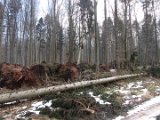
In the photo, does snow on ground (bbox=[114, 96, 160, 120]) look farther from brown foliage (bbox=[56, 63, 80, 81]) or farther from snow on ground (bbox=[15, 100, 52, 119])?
brown foliage (bbox=[56, 63, 80, 81])

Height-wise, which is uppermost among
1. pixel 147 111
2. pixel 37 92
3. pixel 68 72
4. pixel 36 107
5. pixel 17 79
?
pixel 68 72

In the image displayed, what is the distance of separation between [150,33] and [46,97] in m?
38.1

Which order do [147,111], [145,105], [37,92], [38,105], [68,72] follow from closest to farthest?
→ [38,105]
[147,111]
[37,92]
[145,105]
[68,72]

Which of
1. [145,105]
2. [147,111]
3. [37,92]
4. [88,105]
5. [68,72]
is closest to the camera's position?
[88,105]

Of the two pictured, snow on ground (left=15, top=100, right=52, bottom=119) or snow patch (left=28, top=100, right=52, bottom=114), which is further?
snow patch (left=28, top=100, right=52, bottom=114)

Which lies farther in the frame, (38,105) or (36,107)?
(38,105)

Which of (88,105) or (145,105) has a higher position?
(88,105)

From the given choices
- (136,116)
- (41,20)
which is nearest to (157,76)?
(136,116)

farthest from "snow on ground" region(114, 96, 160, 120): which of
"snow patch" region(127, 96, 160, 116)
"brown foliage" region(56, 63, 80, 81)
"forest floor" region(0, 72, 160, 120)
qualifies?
"brown foliage" region(56, 63, 80, 81)

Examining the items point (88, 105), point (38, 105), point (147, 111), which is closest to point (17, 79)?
point (38, 105)

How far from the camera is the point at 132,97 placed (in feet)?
41.9

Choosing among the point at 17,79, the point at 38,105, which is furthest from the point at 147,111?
the point at 17,79

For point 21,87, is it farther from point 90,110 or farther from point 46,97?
point 90,110

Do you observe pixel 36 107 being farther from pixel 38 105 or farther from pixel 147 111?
pixel 147 111
